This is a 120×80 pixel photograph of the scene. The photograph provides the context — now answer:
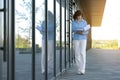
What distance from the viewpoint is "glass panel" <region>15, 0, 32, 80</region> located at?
17.6ft

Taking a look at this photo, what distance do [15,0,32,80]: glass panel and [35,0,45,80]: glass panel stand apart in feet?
1.77

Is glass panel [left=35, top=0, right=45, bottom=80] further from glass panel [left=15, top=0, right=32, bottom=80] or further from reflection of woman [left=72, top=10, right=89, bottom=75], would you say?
reflection of woman [left=72, top=10, right=89, bottom=75]

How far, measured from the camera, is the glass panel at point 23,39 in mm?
5375

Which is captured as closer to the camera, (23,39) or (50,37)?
(23,39)

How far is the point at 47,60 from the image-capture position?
319 inches

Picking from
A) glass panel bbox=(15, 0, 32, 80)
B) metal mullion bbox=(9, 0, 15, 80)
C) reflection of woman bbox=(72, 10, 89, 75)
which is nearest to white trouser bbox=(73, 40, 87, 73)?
reflection of woman bbox=(72, 10, 89, 75)

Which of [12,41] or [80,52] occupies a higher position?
[12,41]

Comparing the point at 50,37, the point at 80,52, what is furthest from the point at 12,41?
the point at 80,52

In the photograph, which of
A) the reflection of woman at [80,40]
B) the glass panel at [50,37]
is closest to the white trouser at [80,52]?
the reflection of woman at [80,40]

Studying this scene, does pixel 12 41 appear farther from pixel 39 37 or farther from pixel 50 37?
pixel 50 37

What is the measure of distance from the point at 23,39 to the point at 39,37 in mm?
1351

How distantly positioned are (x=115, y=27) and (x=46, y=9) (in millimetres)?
35746

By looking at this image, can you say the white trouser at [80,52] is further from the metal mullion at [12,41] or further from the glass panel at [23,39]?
the metal mullion at [12,41]

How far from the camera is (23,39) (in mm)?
5816
